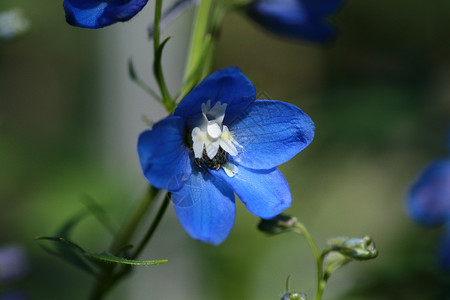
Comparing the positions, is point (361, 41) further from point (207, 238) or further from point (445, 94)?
point (207, 238)

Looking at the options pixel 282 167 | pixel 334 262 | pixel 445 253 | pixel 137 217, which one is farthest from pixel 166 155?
pixel 282 167

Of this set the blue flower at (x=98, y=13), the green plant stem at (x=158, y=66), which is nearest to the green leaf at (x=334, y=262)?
the green plant stem at (x=158, y=66)

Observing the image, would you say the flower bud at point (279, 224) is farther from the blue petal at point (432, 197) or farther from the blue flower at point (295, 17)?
the blue petal at point (432, 197)

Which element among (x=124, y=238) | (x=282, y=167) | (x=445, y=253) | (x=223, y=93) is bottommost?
(x=282, y=167)

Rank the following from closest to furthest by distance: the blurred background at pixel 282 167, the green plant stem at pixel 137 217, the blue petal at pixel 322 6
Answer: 1. the green plant stem at pixel 137 217
2. the blue petal at pixel 322 6
3. the blurred background at pixel 282 167

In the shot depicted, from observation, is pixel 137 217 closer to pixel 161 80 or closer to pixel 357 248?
pixel 161 80

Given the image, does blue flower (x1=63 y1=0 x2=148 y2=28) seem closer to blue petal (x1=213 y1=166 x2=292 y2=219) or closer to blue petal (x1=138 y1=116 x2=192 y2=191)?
blue petal (x1=138 y1=116 x2=192 y2=191)

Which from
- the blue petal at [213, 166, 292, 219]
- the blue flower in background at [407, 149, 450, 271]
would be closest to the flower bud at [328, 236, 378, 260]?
the blue petal at [213, 166, 292, 219]
